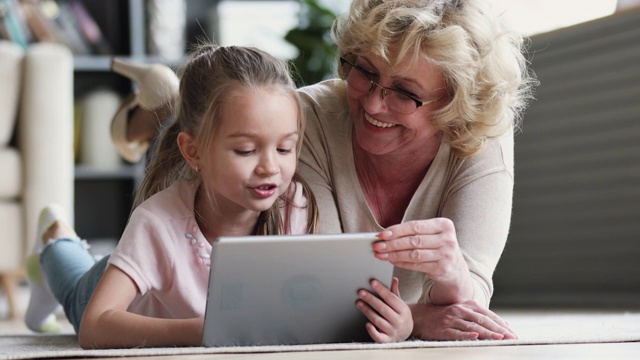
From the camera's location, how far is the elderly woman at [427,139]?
1614 mm

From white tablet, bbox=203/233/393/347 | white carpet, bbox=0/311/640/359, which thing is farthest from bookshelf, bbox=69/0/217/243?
white tablet, bbox=203/233/393/347

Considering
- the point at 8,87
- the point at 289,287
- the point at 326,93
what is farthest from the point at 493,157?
the point at 8,87

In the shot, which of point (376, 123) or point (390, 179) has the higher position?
point (376, 123)

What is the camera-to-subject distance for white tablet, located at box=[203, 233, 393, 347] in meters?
1.31

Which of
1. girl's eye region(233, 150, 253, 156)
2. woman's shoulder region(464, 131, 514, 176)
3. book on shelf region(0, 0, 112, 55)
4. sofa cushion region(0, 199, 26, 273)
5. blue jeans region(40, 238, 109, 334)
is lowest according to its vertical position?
sofa cushion region(0, 199, 26, 273)

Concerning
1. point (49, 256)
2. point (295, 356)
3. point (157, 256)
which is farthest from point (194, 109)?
point (49, 256)

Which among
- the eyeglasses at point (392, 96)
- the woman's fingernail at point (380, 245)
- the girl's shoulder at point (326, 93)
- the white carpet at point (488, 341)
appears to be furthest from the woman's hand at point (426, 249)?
the girl's shoulder at point (326, 93)

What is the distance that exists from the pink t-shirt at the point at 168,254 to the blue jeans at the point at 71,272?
1.08 ft

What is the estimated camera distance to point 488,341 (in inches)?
57.5

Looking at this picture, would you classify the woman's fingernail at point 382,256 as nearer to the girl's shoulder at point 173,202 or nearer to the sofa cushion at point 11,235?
the girl's shoulder at point 173,202

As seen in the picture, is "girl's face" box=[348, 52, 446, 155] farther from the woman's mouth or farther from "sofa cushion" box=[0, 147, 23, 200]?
"sofa cushion" box=[0, 147, 23, 200]

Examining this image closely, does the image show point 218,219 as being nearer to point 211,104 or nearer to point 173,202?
point 173,202

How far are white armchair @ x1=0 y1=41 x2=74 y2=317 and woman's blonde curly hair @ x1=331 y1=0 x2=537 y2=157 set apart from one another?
1633 millimetres

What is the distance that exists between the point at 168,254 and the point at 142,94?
32.9 inches
